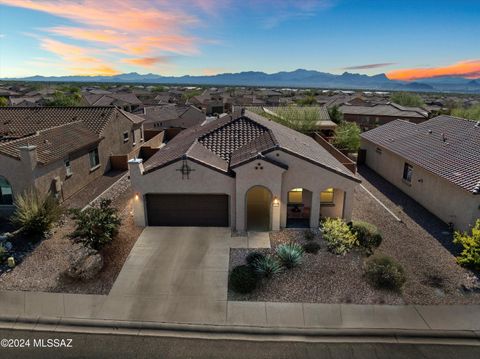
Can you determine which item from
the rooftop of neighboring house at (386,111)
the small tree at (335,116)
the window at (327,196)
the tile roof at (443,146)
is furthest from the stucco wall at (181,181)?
the rooftop of neighboring house at (386,111)

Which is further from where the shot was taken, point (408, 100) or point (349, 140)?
point (408, 100)

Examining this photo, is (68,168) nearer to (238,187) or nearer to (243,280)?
(238,187)

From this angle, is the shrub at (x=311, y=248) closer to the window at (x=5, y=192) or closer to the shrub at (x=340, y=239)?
the shrub at (x=340, y=239)

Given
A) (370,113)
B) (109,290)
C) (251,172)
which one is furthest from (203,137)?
(370,113)

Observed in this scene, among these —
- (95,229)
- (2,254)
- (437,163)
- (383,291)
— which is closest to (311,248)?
(383,291)

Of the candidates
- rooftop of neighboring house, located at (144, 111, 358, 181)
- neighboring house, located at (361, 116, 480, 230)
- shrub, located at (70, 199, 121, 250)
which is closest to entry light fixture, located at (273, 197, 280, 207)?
rooftop of neighboring house, located at (144, 111, 358, 181)
